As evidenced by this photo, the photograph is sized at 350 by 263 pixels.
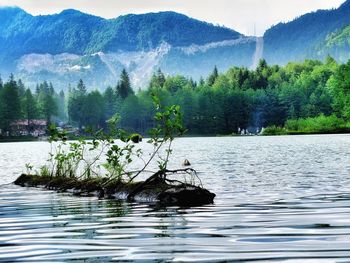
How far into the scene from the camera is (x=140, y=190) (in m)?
24.2

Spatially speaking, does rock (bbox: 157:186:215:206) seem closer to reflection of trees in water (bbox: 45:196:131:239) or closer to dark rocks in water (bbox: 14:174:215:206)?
dark rocks in water (bbox: 14:174:215:206)

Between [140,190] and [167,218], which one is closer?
[167,218]

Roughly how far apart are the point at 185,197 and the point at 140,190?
7.97 feet

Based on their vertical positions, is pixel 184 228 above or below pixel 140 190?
below

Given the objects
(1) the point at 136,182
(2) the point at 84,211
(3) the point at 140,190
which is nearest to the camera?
(2) the point at 84,211

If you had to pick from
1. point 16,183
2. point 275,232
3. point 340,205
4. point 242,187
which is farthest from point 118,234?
point 16,183

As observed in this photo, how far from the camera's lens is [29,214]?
20328 millimetres

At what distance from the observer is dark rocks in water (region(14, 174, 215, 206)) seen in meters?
22.4

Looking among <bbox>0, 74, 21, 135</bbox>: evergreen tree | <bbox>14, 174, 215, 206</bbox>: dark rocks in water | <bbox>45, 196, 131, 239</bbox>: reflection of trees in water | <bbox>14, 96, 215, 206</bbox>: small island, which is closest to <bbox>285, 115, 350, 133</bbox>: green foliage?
<bbox>0, 74, 21, 135</bbox>: evergreen tree

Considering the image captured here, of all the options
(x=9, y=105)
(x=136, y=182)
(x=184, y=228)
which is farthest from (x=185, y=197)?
(x=9, y=105)

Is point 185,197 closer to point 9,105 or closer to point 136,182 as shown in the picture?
point 136,182

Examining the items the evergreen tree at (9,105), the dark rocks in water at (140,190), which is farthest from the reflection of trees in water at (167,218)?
the evergreen tree at (9,105)

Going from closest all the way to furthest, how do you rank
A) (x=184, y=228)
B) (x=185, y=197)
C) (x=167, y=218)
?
(x=184, y=228) < (x=167, y=218) < (x=185, y=197)

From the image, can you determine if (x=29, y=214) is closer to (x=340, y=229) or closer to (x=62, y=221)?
(x=62, y=221)
